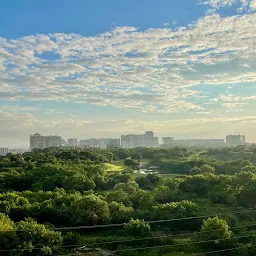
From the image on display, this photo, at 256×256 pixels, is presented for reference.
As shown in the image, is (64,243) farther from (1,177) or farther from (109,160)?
(109,160)

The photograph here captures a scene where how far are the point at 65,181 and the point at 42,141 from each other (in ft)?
361

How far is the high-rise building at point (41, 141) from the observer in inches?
5561

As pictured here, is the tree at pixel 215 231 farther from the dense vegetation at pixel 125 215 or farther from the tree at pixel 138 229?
the tree at pixel 138 229

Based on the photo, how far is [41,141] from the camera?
14312 centimetres

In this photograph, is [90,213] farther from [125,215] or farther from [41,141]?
[41,141]

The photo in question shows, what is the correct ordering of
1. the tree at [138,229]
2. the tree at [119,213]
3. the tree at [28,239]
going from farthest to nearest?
the tree at [119,213] < the tree at [138,229] < the tree at [28,239]

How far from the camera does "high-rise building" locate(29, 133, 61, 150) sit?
463ft

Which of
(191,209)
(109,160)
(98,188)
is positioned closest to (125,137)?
(109,160)

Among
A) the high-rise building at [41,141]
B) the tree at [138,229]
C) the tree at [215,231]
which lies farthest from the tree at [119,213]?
the high-rise building at [41,141]

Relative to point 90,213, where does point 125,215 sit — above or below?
below

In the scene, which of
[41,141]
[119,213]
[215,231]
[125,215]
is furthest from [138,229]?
[41,141]

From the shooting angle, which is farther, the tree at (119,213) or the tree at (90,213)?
the tree at (119,213)

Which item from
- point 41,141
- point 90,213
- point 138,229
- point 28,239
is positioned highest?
point 41,141

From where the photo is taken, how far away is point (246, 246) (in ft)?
61.6
